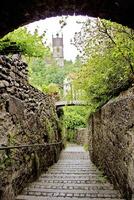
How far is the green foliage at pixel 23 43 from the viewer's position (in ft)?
20.8

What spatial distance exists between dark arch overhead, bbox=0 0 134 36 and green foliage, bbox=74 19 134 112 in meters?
1.60

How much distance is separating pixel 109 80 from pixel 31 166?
262cm

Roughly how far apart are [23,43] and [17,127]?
2106 millimetres

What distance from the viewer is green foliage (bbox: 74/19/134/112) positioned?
5.33 meters

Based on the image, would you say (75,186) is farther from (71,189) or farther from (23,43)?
(23,43)

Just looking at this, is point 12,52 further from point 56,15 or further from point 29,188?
point 56,15

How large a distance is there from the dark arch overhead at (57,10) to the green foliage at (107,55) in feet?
5.26

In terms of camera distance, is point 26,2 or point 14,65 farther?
point 14,65

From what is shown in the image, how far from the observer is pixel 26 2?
3.11 meters

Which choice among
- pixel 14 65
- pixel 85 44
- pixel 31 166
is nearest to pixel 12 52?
pixel 14 65

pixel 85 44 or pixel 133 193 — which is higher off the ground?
pixel 85 44

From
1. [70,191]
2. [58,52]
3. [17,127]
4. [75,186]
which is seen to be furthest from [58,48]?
[70,191]

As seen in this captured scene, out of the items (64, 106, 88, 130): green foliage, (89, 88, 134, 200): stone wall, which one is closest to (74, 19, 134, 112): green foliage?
(89, 88, 134, 200): stone wall

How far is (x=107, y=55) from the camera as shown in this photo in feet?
21.1
